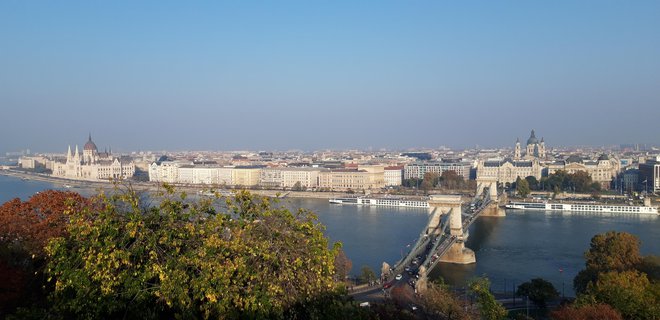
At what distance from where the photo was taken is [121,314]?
2.62 meters

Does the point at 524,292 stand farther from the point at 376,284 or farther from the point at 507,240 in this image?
the point at 507,240

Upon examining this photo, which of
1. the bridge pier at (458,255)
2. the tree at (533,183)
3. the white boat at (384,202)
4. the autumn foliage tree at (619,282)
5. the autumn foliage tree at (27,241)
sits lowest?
the bridge pier at (458,255)

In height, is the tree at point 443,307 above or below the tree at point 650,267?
above

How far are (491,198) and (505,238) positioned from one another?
5.30 meters

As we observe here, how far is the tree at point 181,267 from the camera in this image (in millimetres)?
2568

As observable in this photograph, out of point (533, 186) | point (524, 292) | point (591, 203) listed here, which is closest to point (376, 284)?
point (524, 292)

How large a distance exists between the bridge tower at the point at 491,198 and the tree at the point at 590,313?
11.7 metres

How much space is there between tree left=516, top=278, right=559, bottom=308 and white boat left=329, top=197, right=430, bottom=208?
422 inches

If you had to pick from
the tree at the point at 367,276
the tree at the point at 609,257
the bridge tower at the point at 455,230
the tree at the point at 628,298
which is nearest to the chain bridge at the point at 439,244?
the bridge tower at the point at 455,230

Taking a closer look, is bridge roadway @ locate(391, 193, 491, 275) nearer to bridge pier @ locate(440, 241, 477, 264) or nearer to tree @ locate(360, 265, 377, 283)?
bridge pier @ locate(440, 241, 477, 264)

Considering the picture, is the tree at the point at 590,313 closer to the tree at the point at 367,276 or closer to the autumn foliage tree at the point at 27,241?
the tree at the point at 367,276

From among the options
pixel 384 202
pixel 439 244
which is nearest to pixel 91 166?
pixel 384 202

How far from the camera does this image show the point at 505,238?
11.8 meters

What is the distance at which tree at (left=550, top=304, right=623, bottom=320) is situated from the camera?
13.7ft
